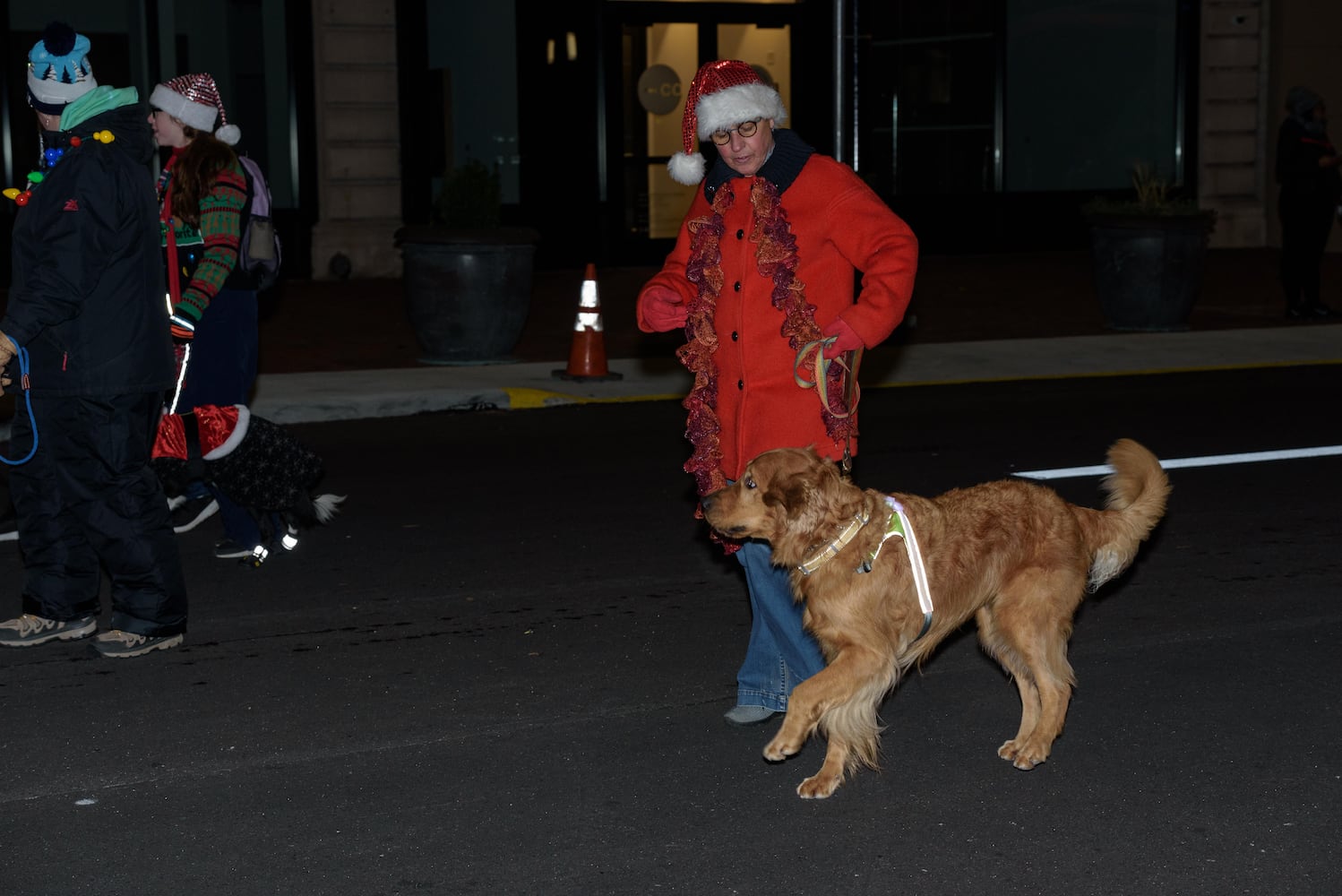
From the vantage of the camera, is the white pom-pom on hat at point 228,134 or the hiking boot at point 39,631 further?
the white pom-pom on hat at point 228,134

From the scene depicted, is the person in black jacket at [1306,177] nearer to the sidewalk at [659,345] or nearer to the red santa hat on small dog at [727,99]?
the sidewalk at [659,345]

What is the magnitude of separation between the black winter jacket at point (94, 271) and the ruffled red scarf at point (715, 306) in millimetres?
1999

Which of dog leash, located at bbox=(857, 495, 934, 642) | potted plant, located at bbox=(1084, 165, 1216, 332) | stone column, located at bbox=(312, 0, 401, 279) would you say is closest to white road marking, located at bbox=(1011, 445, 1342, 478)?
dog leash, located at bbox=(857, 495, 934, 642)

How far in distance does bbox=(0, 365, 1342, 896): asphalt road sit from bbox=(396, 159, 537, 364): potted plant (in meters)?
4.80

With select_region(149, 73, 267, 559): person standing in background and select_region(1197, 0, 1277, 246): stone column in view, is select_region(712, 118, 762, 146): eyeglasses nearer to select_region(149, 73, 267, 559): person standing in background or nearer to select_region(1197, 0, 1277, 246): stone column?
select_region(149, 73, 267, 559): person standing in background

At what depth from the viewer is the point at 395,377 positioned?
13000mm

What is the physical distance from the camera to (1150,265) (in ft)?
51.7

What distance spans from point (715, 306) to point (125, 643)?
2641mm

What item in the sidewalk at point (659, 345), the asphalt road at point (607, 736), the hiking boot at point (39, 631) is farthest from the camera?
the sidewalk at point (659, 345)

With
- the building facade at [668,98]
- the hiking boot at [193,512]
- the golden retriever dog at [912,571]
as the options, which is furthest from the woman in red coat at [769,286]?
the building facade at [668,98]

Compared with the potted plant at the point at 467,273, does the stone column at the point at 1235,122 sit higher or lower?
higher

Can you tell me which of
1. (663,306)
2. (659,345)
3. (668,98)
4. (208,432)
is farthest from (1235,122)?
(663,306)

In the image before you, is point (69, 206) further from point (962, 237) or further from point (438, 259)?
point (962, 237)

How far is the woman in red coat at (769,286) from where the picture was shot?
5.11m
